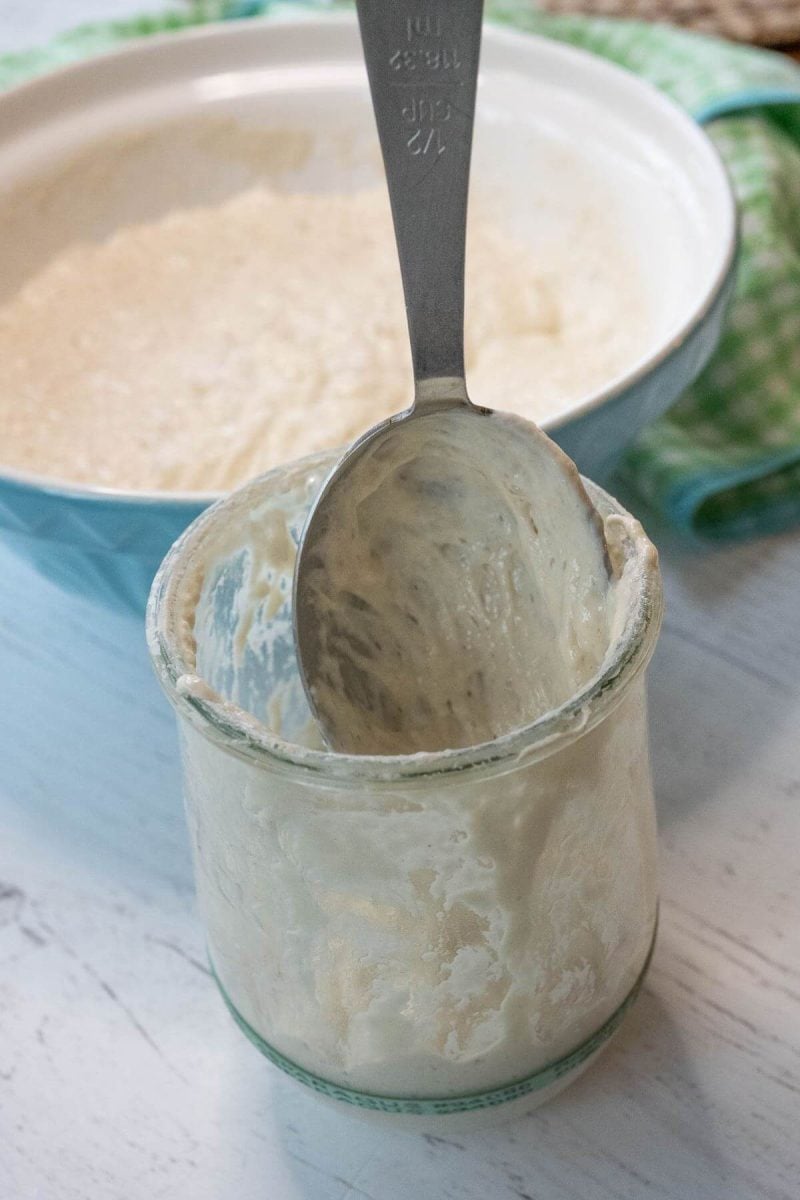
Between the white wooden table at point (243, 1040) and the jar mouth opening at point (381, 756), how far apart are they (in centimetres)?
15

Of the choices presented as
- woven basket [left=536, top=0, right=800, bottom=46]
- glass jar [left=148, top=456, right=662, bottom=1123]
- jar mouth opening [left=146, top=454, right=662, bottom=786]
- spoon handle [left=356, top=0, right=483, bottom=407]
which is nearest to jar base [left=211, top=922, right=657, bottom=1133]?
glass jar [left=148, top=456, right=662, bottom=1123]

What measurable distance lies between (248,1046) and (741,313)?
0.46 metres

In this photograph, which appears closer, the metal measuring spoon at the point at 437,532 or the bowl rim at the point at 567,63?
the metal measuring spoon at the point at 437,532

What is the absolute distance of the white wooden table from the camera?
1.30 ft

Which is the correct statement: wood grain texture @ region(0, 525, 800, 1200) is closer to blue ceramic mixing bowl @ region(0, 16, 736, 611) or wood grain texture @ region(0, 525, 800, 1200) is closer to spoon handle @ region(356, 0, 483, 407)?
blue ceramic mixing bowl @ region(0, 16, 736, 611)

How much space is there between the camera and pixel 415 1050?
354 mm

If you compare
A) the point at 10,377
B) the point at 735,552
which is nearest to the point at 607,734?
the point at 735,552

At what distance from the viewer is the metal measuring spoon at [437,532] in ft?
1.10

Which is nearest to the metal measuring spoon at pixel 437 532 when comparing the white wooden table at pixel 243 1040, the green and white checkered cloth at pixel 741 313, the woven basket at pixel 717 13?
the white wooden table at pixel 243 1040

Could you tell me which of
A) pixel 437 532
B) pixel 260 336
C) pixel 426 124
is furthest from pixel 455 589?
pixel 260 336

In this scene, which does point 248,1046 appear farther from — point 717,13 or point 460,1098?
point 717,13

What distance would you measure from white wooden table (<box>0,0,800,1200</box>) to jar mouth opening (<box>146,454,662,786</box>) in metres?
0.15

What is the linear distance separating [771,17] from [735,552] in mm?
498

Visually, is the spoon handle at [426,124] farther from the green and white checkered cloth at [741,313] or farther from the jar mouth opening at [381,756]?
the green and white checkered cloth at [741,313]
